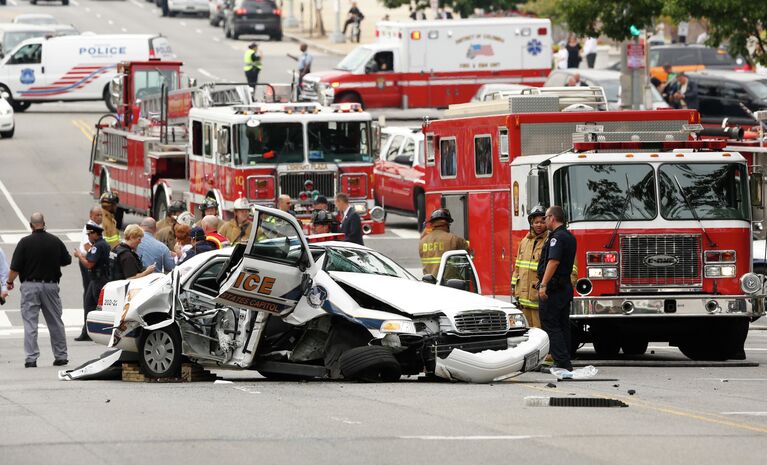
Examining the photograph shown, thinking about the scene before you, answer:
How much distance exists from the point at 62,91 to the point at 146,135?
18836mm

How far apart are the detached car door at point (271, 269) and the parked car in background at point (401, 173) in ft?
50.7

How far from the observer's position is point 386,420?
12.2 metres

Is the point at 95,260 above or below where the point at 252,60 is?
below

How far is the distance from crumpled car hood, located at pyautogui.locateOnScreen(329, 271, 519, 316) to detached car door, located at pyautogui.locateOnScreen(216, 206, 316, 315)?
0.46 meters

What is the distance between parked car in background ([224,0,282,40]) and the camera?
225ft

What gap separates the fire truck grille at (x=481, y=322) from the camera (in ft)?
48.1

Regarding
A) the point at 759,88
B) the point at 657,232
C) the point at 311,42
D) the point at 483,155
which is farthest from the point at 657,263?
the point at 311,42

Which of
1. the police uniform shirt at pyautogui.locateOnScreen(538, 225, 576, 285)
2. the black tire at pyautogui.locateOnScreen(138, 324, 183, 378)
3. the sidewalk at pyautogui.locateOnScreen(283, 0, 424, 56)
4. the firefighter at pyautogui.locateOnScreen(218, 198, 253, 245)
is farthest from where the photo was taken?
the sidewalk at pyautogui.locateOnScreen(283, 0, 424, 56)

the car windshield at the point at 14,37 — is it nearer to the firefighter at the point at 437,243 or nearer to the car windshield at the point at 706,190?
the firefighter at the point at 437,243

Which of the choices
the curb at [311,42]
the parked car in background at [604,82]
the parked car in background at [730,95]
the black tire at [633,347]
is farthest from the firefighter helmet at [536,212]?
the curb at [311,42]

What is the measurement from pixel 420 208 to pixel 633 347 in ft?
36.4

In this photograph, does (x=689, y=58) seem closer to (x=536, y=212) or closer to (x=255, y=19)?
(x=255, y=19)

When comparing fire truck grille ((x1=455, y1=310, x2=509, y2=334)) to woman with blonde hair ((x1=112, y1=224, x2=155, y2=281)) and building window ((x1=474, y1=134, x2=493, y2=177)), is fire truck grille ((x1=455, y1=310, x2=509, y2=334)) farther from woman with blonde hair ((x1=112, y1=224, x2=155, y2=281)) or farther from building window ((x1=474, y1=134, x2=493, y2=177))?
building window ((x1=474, y1=134, x2=493, y2=177))

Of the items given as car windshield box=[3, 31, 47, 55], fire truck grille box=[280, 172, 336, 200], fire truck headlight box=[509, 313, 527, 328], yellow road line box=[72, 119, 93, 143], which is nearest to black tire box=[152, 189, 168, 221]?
fire truck grille box=[280, 172, 336, 200]
